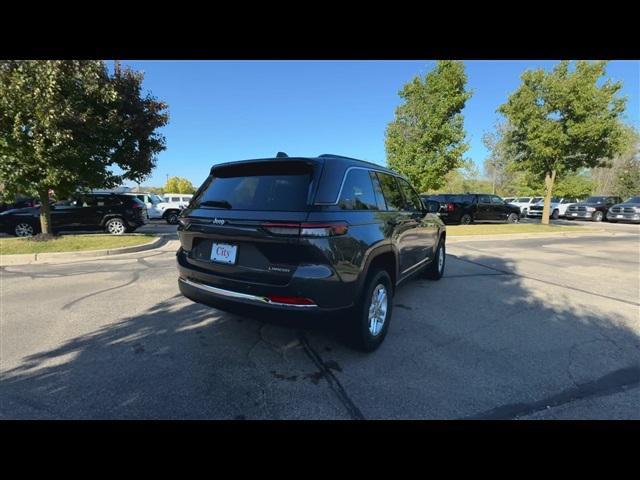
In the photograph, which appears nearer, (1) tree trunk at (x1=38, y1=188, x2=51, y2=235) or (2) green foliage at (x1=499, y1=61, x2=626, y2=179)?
(1) tree trunk at (x1=38, y1=188, x2=51, y2=235)

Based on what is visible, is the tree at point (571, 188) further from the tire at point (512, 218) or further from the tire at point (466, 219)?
the tire at point (466, 219)

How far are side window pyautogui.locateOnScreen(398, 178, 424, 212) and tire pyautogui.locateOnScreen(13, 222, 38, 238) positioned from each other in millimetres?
13017

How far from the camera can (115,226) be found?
12.3 meters

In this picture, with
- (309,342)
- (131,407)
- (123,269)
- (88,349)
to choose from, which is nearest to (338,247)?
(309,342)

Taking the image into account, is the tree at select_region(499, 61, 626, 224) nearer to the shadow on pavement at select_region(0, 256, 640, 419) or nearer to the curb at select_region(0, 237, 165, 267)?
the shadow on pavement at select_region(0, 256, 640, 419)

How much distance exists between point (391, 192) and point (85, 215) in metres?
12.3

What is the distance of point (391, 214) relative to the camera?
11.8ft

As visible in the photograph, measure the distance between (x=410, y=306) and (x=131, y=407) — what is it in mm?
3436

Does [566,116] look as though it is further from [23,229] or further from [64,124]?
[23,229]

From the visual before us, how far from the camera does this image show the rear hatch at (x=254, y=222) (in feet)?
8.05

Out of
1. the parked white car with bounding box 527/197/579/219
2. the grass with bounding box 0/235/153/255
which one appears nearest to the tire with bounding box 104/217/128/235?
the grass with bounding box 0/235/153/255

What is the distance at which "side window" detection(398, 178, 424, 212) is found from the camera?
4.43 meters
